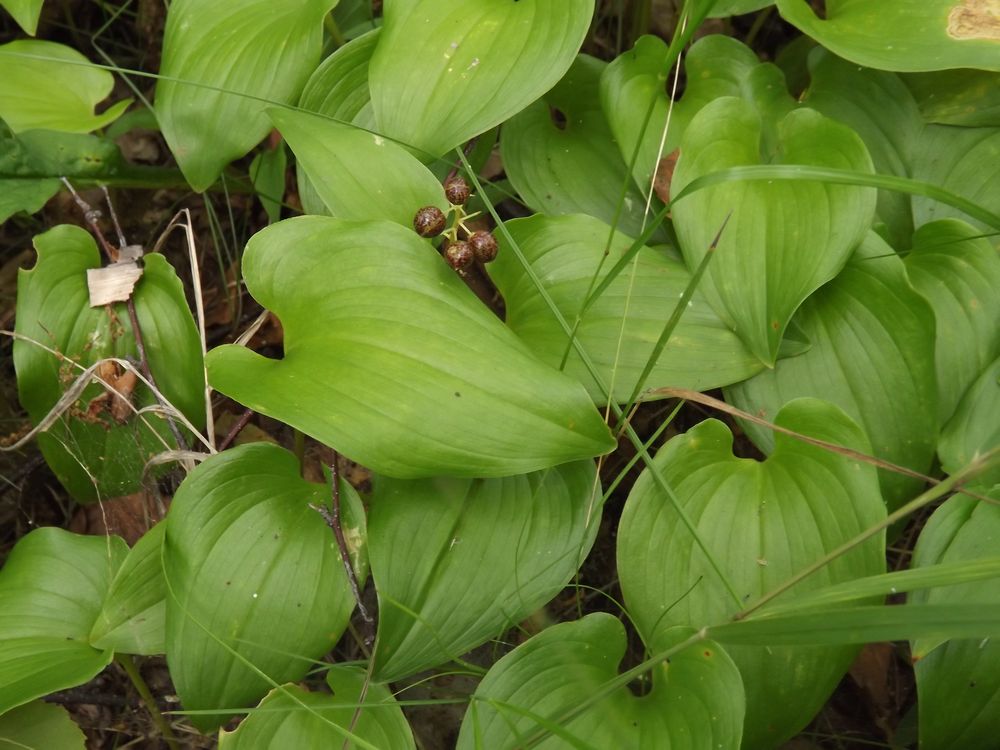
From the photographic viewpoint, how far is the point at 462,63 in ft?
4.26

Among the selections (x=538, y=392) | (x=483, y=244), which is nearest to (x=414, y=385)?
(x=538, y=392)

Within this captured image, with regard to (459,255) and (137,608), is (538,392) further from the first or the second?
(137,608)

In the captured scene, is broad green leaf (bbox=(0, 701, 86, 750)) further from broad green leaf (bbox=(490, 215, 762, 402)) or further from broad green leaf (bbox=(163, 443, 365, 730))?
broad green leaf (bbox=(490, 215, 762, 402))

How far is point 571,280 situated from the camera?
4.26 feet

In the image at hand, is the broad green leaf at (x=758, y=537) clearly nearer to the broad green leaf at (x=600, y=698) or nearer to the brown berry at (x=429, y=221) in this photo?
the broad green leaf at (x=600, y=698)

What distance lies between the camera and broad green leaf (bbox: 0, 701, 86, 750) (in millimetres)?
1378

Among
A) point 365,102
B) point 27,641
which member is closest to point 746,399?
point 365,102

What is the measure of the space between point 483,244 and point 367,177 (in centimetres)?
23

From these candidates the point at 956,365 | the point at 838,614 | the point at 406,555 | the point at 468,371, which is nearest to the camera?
the point at 838,614

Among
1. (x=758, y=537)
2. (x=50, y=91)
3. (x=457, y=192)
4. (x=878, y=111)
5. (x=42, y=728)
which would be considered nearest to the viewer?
(x=758, y=537)

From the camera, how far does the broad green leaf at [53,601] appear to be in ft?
4.03

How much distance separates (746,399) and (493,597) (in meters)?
0.51

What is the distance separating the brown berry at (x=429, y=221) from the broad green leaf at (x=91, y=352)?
515 millimetres

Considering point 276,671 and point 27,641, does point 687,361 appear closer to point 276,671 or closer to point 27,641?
point 276,671
